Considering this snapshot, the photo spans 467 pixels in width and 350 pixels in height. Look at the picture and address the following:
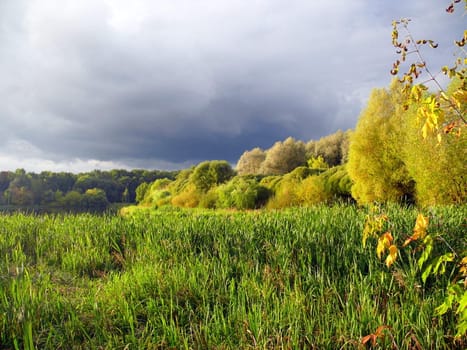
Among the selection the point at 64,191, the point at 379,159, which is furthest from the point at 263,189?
the point at 64,191

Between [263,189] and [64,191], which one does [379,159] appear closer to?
[263,189]

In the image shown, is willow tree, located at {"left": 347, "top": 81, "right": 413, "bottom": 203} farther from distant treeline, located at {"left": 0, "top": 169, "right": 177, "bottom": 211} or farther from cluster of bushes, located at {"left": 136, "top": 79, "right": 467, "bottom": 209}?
distant treeline, located at {"left": 0, "top": 169, "right": 177, "bottom": 211}

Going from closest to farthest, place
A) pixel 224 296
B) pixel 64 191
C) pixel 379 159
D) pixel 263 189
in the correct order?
pixel 224 296 < pixel 379 159 < pixel 263 189 < pixel 64 191

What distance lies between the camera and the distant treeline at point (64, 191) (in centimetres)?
3775

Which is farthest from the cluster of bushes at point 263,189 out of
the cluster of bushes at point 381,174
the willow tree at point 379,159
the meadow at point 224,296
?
the meadow at point 224,296

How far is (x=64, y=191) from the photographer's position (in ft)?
156

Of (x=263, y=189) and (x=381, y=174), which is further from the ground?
(x=381, y=174)

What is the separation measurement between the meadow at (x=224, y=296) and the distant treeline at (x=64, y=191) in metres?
25.1

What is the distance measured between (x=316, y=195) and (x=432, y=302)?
16274 mm

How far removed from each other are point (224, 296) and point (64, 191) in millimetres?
49175

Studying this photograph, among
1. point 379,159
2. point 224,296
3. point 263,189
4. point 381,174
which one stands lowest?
point 224,296

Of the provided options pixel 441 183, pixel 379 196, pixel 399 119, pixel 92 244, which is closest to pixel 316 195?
pixel 379 196

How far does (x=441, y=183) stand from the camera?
1359 cm

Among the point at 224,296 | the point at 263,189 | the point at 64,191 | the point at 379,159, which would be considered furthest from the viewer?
the point at 64,191
